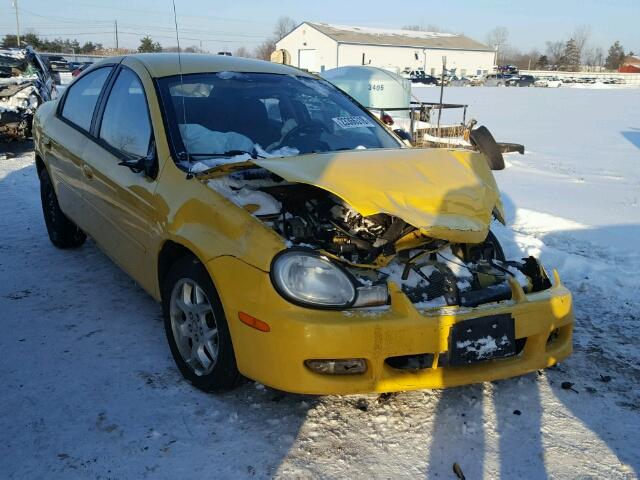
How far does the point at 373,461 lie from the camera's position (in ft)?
7.90

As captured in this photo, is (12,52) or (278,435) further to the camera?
(12,52)

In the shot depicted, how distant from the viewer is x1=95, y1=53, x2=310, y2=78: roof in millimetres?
3645

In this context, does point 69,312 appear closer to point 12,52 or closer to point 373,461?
point 373,461

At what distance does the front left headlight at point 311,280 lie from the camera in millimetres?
2396

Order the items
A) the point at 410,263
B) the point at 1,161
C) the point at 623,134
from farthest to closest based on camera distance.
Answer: the point at 623,134
the point at 1,161
the point at 410,263

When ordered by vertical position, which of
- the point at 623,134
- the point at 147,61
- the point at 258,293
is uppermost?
the point at 147,61

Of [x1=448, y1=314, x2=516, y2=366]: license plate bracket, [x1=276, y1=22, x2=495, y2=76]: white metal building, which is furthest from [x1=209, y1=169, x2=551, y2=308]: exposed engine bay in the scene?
[x1=276, y1=22, x2=495, y2=76]: white metal building

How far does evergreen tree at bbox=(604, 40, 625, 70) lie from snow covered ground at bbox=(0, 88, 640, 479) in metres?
114

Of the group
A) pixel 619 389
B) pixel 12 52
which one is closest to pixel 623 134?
pixel 619 389

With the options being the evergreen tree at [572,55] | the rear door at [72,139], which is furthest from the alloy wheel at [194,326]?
the evergreen tree at [572,55]

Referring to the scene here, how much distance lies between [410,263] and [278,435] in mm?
989

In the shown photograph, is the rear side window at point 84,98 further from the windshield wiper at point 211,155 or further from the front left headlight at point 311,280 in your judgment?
the front left headlight at point 311,280

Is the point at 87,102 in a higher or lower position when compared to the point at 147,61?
lower

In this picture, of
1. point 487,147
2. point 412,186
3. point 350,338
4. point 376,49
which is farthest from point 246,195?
point 376,49
